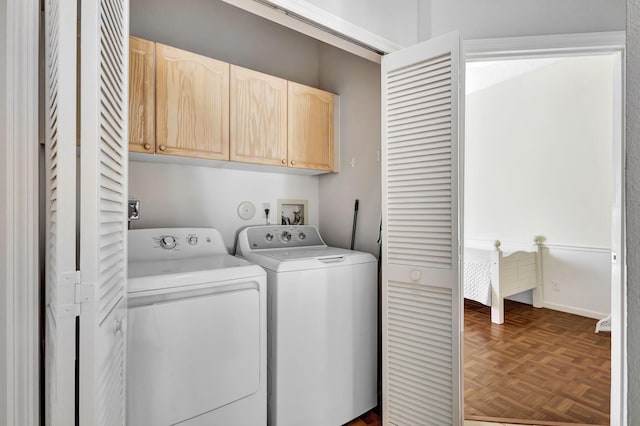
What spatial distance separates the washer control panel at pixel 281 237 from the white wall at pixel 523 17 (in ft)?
4.73

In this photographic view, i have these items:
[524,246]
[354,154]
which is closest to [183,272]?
[354,154]

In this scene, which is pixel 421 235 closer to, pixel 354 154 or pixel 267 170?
pixel 354 154

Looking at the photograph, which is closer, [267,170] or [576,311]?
[267,170]

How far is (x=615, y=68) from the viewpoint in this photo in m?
1.73

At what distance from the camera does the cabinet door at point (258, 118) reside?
6.35 ft

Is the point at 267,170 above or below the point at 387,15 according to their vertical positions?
below

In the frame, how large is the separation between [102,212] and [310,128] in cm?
161

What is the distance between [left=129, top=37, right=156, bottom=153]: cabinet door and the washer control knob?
470mm

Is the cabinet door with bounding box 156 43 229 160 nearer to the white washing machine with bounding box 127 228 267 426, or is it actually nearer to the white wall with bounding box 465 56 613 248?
the white washing machine with bounding box 127 228 267 426

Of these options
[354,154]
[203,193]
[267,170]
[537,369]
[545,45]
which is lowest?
[537,369]

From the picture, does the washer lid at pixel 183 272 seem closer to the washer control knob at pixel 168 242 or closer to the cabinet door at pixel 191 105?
the washer control knob at pixel 168 242

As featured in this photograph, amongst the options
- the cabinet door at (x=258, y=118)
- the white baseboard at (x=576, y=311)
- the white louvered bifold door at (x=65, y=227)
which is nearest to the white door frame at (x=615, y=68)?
the cabinet door at (x=258, y=118)

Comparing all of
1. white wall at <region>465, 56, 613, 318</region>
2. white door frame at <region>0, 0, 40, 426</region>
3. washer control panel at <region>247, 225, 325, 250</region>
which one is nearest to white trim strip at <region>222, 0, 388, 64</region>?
white door frame at <region>0, 0, 40, 426</region>

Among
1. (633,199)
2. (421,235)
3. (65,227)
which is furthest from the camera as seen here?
(421,235)
